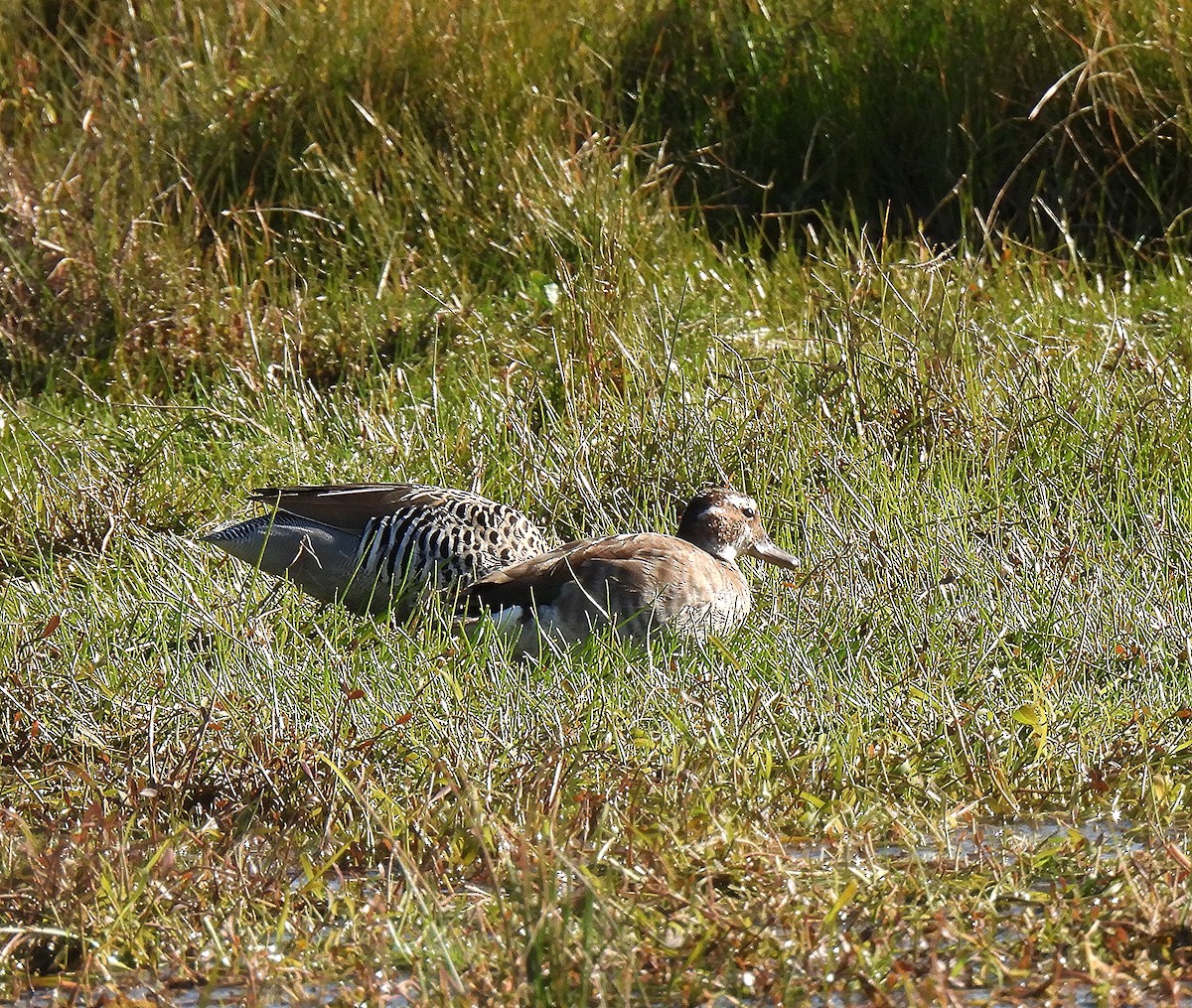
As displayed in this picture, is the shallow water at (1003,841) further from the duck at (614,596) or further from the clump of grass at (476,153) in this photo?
the clump of grass at (476,153)

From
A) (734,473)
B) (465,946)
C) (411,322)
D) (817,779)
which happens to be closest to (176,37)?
(411,322)

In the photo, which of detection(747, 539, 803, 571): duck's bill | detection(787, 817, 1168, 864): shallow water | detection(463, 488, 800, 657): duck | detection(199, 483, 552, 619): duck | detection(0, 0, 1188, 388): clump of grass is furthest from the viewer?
detection(0, 0, 1188, 388): clump of grass

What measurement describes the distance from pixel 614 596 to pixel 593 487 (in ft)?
4.11

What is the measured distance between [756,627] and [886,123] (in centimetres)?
547

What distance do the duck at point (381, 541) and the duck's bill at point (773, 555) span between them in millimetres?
753

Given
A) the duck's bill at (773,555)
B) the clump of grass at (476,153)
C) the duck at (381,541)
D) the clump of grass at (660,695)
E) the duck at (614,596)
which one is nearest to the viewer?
the clump of grass at (660,695)

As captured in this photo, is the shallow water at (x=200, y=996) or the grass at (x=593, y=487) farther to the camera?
the grass at (x=593, y=487)

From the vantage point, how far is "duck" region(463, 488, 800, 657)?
5340 mm

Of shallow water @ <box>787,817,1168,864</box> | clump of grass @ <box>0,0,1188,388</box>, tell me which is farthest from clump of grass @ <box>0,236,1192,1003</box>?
clump of grass @ <box>0,0,1188,388</box>

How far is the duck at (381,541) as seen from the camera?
584 cm

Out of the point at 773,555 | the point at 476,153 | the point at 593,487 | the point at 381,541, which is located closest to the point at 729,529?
the point at 773,555

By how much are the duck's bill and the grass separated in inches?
6.2

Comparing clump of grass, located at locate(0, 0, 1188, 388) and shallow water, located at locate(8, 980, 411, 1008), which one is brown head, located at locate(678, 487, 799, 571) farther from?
shallow water, located at locate(8, 980, 411, 1008)

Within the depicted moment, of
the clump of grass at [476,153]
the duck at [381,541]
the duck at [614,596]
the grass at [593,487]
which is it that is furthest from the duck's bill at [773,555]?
the clump of grass at [476,153]
